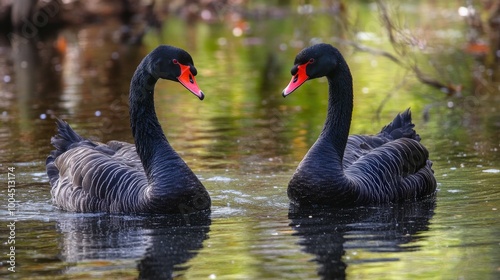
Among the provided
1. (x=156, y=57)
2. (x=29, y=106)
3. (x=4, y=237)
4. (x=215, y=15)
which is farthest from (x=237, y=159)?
(x=215, y=15)

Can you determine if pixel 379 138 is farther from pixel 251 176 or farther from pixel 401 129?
pixel 251 176

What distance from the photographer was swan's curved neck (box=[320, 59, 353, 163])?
Result: 9.87 meters

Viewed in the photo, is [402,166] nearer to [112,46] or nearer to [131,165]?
[131,165]

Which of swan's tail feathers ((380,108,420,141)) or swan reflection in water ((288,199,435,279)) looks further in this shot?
swan's tail feathers ((380,108,420,141))

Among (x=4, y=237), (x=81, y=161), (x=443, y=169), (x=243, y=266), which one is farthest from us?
(x=443, y=169)

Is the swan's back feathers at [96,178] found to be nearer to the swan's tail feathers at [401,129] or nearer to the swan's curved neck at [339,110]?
the swan's curved neck at [339,110]

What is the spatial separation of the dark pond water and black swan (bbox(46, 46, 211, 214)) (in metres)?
0.17

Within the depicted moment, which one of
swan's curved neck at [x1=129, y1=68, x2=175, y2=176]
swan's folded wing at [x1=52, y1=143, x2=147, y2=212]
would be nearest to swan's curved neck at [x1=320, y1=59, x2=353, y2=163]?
swan's curved neck at [x1=129, y1=68, x2=175, y2=176]

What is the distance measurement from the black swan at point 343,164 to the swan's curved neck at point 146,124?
4.14 feet

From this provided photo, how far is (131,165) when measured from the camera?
1011 centimetres

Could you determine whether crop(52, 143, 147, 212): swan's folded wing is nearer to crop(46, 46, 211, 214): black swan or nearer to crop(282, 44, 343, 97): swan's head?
crop(46, 46, 211, 214): black swan

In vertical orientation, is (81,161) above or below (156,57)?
below

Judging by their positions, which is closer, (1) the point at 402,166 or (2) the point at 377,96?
(1) the point at 402,166

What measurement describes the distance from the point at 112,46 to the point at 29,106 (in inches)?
462
